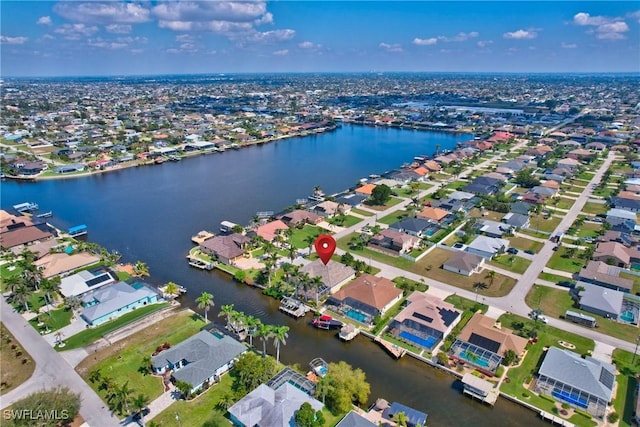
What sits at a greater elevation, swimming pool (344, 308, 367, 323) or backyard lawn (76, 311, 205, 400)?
swimming pool (344, 308, 367, 323)

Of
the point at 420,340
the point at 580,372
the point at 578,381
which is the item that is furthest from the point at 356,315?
the point at 580,372

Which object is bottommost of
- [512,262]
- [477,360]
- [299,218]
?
[477,360]

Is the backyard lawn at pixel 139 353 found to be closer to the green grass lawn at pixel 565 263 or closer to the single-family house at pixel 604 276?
the green grass lawn at pixel 565 263

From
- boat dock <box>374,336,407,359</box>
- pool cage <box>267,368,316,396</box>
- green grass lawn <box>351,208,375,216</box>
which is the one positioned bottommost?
boat dock <box>374,336,407,359</box>

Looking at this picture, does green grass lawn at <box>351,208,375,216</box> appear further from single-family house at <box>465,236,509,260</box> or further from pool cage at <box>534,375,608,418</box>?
pool cage at <box>534,375,608,418</box>

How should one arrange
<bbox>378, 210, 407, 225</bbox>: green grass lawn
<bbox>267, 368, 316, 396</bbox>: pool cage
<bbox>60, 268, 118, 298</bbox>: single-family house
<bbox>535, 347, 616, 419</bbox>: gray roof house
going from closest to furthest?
<bbox>535, 347, 616, 419</bbox>: gray roof house → <bbox>267, 368, 316, 396</bbox>: pool cage → <bbox>60, 268, 118, 298</bbox>: single-family house → <bbox>378, 210, 407, 225</bbox>: green grass lawn

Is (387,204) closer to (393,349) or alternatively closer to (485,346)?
(393,349)

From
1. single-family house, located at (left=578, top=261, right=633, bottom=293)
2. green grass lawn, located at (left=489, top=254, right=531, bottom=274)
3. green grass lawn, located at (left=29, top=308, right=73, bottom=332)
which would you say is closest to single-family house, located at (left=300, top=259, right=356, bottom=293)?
green grass lawn, located at (left=489, top=254, right=531, bottom=274)
